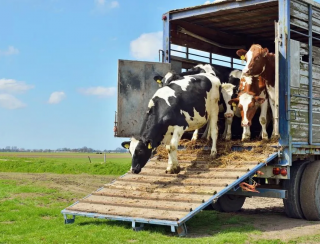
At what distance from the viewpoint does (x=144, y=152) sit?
967 cm

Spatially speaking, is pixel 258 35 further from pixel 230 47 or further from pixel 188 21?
pixel 188 21

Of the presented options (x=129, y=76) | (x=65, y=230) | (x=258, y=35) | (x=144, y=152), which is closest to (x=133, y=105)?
(x=129, y=76)

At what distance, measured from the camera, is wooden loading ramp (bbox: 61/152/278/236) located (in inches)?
314

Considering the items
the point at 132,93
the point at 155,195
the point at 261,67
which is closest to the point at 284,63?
the point at 261,67

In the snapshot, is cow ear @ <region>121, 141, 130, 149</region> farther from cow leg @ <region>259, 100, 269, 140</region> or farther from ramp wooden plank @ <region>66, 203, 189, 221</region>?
cow leg @ <region>259, 100, 269, 140</region>

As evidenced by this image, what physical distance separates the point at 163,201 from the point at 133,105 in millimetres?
2842

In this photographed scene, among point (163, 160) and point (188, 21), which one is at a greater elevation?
point (188, 21)

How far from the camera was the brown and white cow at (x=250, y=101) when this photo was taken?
33.0 ft

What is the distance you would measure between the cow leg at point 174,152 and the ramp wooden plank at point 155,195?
0.91m

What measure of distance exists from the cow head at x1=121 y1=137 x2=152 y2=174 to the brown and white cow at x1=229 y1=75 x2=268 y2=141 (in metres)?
2.19

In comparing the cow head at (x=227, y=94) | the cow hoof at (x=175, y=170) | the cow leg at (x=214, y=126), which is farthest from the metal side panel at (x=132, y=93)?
the cow head at (x=227, y=94)

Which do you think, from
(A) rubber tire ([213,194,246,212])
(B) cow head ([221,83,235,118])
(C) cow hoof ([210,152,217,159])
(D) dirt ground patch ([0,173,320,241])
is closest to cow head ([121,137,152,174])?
(C) cow hoof ([210,152,217,159])

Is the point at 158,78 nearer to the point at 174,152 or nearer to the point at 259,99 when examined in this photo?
the point at 174,152

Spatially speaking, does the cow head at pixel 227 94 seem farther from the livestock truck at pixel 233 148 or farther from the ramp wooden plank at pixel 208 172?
the ramp wooden plank at pixel 208 172
